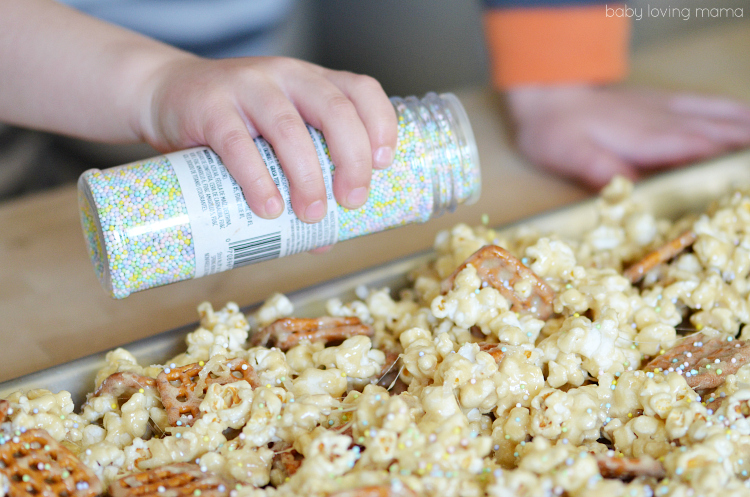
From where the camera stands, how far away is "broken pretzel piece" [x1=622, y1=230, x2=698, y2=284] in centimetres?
64

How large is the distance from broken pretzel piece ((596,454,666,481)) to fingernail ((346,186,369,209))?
27 cm

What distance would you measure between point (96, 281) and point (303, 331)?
1.01ft

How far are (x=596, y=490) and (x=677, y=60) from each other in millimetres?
1170

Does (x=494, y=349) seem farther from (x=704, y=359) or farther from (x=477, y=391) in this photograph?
(x=704, y=359)

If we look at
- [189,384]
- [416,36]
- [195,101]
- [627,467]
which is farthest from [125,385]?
[416,36]

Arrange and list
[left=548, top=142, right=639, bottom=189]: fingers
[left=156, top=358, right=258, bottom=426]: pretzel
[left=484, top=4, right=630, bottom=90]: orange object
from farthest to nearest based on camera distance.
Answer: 1. [left=484, top=4, right=630, bottom=90]: orange object
2. [left=548, top=142, right=639, bottom=189]: fingers
3. [left=156, top=358, right=258, bottom=426]: pretzel

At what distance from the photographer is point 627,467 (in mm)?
425

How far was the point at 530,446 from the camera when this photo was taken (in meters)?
0.45

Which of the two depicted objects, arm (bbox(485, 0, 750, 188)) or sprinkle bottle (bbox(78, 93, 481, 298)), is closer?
sprinkle bottle (bbox(78, 93, 481, 298))

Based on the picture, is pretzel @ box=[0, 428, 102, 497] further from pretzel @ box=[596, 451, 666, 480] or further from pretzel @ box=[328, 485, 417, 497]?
pretzel @ box=[596, 451, 666, 480]

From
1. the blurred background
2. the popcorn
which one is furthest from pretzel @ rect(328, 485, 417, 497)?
the blurred background

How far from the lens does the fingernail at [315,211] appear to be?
555 millimetres

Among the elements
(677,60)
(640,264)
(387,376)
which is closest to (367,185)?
(387,376)

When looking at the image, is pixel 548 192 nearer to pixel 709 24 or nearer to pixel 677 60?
pixel 677 60
